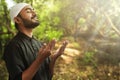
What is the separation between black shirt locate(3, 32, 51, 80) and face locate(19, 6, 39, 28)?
3.7 inches

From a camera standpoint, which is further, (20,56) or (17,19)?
(17,19)

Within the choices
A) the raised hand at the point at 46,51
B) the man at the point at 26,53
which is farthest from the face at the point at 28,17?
the raised hand at the point at 46,51

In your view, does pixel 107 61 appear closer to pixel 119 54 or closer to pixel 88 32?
pixel 119 54

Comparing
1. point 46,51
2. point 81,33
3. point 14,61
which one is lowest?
point 81,33

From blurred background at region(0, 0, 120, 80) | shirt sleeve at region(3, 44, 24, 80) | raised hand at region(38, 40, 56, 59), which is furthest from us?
blurred background at region(0, 0, 120, 80)

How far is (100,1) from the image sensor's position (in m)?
5.55

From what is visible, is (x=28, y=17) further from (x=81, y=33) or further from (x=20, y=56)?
(x=81, y=33)

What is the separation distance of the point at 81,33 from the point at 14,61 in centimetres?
434

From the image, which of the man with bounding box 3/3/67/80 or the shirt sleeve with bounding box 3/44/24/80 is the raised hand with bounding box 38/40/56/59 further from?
the shirt sleeve with bounding box 3/44/24/80

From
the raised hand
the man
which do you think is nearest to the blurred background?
the man

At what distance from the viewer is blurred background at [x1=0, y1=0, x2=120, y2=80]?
5227 mm

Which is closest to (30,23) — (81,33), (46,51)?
(46,51)

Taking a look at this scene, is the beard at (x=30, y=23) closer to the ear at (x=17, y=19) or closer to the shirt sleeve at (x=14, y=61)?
the ear at (x=17, y=19)

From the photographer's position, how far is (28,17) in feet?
7.41
